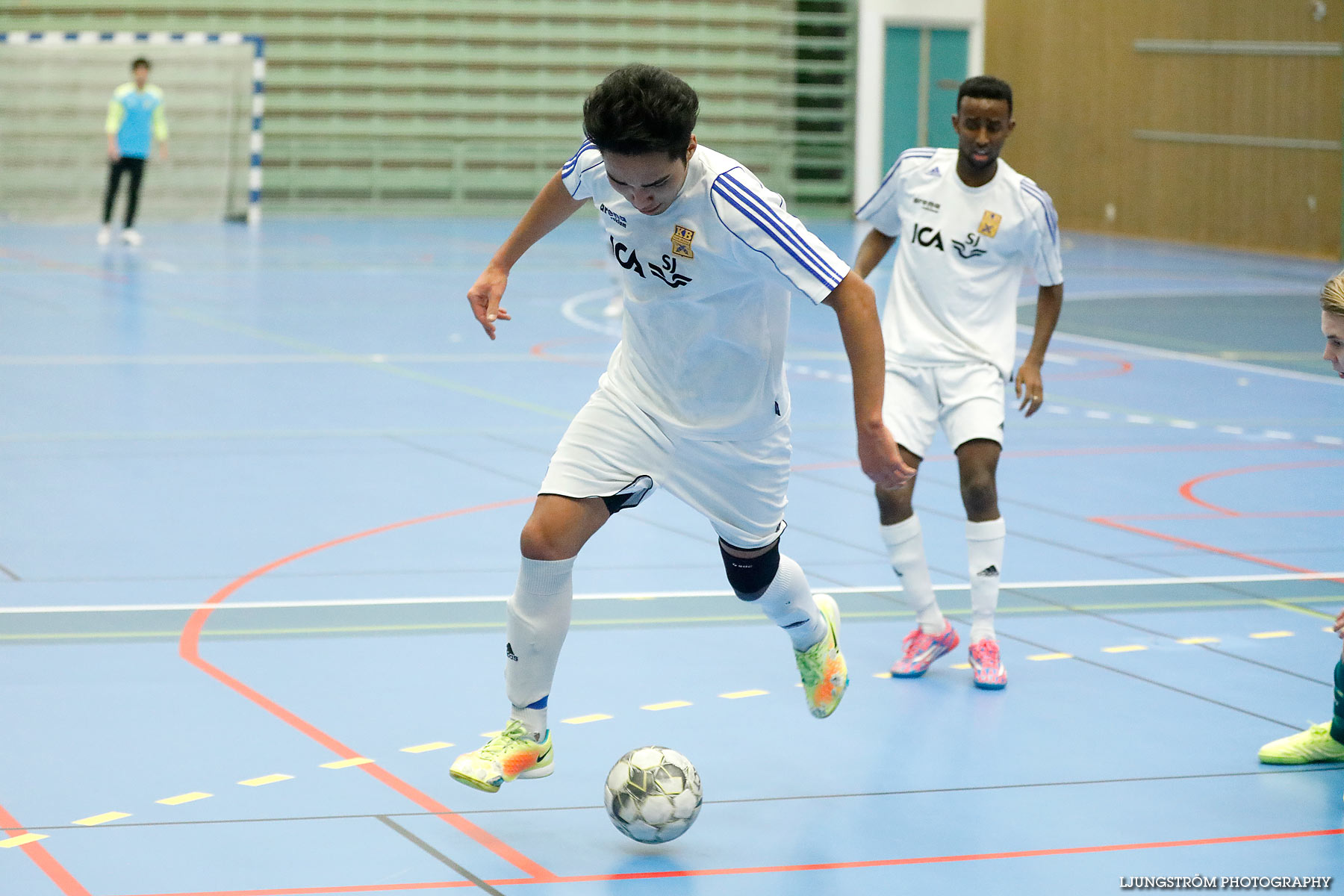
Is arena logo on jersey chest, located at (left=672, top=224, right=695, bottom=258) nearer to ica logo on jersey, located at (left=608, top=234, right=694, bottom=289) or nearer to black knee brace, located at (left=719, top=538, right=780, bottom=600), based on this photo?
ica logo on jersey, located at (left=608, top=234, right=694, bottom=289)

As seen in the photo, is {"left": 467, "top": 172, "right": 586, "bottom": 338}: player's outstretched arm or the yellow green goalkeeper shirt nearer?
{"left": 467, "top": 172, "right": 586, "bottom": 338}: player's outstretched arm

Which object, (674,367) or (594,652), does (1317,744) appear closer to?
(674,367)

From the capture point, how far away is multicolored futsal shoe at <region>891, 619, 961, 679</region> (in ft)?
17.3

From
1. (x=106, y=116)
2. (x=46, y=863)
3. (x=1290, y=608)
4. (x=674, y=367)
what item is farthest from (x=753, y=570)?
(x=106, y=116)

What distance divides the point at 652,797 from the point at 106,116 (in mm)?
22471

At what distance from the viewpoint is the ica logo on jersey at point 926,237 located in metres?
5.57

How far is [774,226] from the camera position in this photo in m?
3.76

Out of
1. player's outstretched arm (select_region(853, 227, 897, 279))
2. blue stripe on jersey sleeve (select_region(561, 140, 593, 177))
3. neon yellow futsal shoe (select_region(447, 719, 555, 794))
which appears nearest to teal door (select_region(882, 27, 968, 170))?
player's outstretched arm (select_region(853, 227, 897, 279))

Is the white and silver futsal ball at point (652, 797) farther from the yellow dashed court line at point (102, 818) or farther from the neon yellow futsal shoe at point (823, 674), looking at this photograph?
the yellow dashed court line at point (102, 818)

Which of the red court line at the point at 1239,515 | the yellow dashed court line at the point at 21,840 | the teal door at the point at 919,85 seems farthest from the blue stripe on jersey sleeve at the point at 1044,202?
the teal door at the point at 919,85

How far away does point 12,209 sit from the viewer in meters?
24.0

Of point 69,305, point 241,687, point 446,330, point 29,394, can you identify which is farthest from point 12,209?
point 241,687

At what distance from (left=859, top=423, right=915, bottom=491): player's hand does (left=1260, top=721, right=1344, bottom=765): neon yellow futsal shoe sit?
1411mm

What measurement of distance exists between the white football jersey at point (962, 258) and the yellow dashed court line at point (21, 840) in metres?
3.05
